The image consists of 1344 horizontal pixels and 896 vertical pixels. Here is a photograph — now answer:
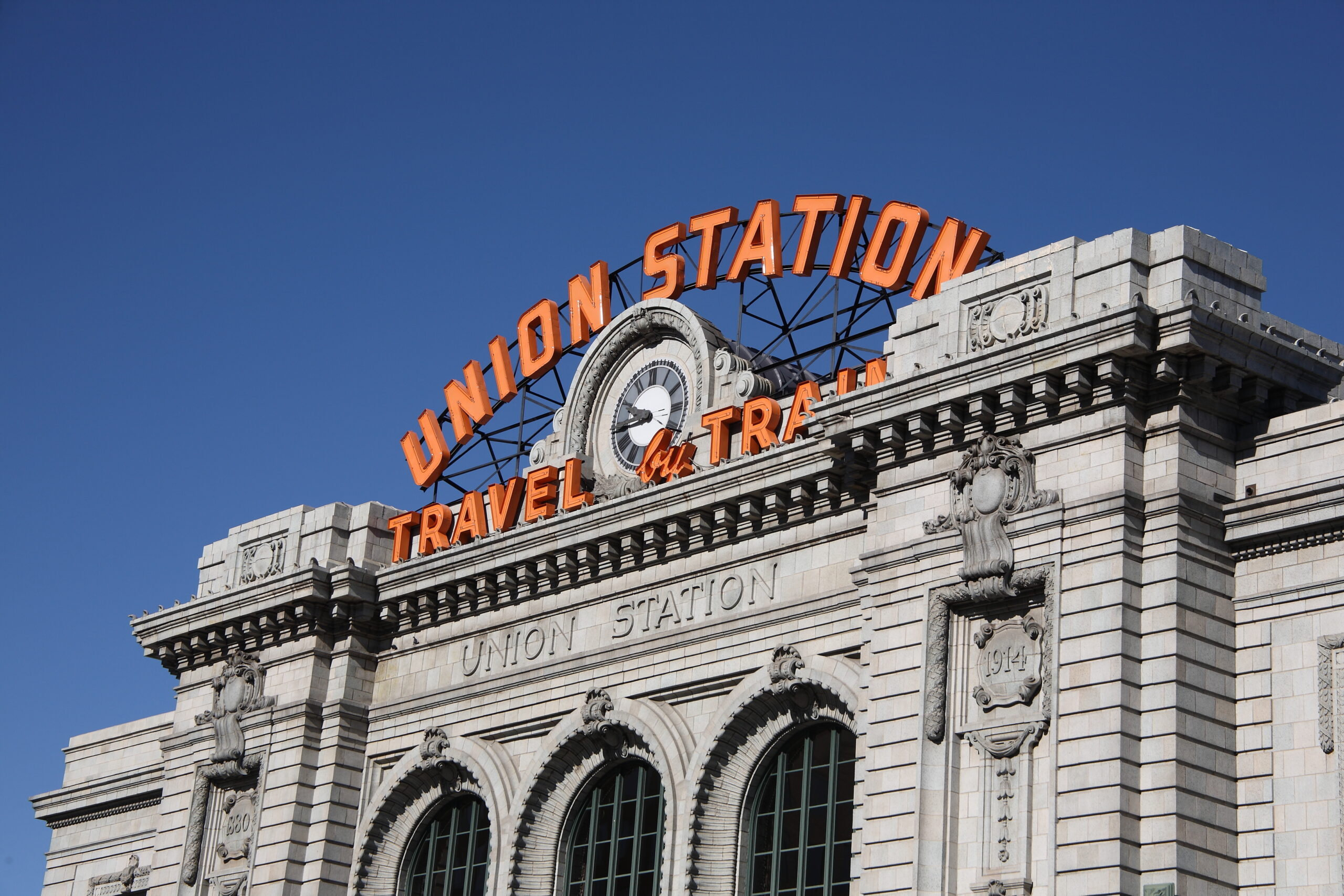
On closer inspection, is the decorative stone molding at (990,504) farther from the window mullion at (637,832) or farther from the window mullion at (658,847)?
the window mullion at (637,832)

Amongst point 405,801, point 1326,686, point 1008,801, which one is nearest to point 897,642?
point 1008,801

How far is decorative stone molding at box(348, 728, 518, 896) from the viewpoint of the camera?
4809 centimetres

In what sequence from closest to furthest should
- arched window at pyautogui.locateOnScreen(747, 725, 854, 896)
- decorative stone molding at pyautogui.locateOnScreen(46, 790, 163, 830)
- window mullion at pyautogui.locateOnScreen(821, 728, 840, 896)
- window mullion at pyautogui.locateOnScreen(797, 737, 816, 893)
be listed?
window mullion at pyautogui.locateOnScreen(821, 728, 840, 896) → arched window at pyautogui.locateOnScreen(747, 725, 854, 896) → window mullion at pyautogui.locateOnScreen(797, 737, 816, 893) → decorative stone molding at pyautogui.locateOnScreen(46, 790, 163, 830)

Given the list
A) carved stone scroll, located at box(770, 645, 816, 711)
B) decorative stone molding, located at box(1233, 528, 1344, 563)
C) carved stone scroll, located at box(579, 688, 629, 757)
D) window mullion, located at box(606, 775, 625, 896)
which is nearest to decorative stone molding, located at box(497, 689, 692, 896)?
carved stone scroll, located at box(579, 688, 629, 757)

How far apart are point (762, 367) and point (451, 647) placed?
10.2 m

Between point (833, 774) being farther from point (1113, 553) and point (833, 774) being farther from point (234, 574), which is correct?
point (234, 574)

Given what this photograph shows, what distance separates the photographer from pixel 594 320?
53.5m

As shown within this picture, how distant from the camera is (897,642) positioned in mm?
37125

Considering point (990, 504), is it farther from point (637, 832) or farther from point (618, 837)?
point (618, 837)

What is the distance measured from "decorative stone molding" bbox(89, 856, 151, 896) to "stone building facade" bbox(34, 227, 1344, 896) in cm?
569

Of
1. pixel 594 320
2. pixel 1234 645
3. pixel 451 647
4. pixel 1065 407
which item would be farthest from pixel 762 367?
pixel 1234 645

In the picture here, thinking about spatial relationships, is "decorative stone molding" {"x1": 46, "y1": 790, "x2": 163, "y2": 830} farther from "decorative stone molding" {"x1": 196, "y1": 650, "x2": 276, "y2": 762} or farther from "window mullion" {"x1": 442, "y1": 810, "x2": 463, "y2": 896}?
"window mullion" {"x1": 442, "y1": 810, "x2": 463, "y2": 896}

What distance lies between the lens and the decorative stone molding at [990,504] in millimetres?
35500

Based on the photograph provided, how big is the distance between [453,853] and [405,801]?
2.09 meters
